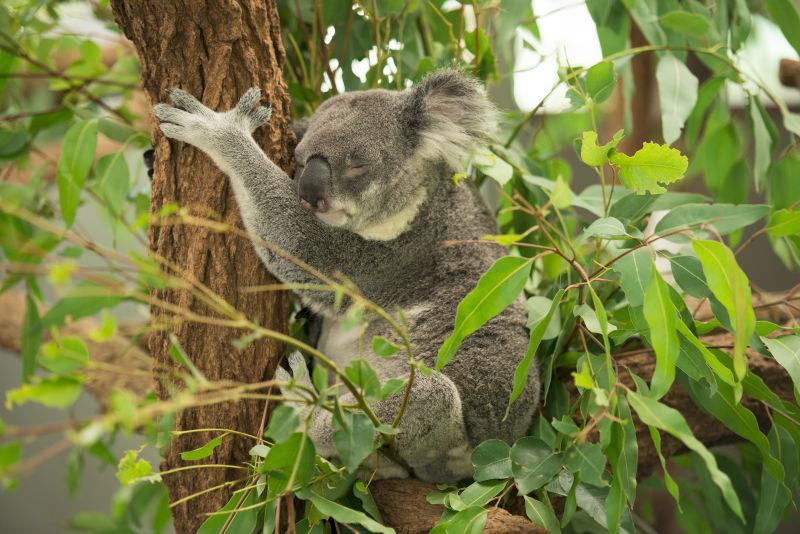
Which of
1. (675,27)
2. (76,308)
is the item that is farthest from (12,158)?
(675,27)

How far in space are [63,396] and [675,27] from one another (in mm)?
1979

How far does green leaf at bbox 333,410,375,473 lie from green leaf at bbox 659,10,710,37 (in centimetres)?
155

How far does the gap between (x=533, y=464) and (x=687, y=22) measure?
1.41 m

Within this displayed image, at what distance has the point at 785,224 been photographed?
1.76m

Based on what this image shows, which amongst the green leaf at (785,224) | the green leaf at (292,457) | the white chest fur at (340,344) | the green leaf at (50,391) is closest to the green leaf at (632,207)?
the green leaf at (785,224)

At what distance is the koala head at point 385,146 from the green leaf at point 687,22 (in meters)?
0.60

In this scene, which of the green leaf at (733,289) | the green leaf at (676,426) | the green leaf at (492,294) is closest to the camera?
the green leaf at (676,426)

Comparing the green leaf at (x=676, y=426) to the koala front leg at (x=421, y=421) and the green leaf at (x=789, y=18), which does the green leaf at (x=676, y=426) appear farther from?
the green leaf at (x=789, y=18)

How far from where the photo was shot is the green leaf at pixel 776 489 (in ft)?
6.12

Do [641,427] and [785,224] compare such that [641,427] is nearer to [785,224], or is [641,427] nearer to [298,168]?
[785,224]

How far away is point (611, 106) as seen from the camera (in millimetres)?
5277

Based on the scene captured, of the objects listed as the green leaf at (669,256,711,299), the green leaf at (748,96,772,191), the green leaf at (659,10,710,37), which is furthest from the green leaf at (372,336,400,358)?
the green leaf at (748,96,772,191)

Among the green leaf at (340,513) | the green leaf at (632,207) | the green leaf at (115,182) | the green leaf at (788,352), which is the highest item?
the green leaf at (115,182)

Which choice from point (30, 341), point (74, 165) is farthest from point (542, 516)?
point (30, 341)
